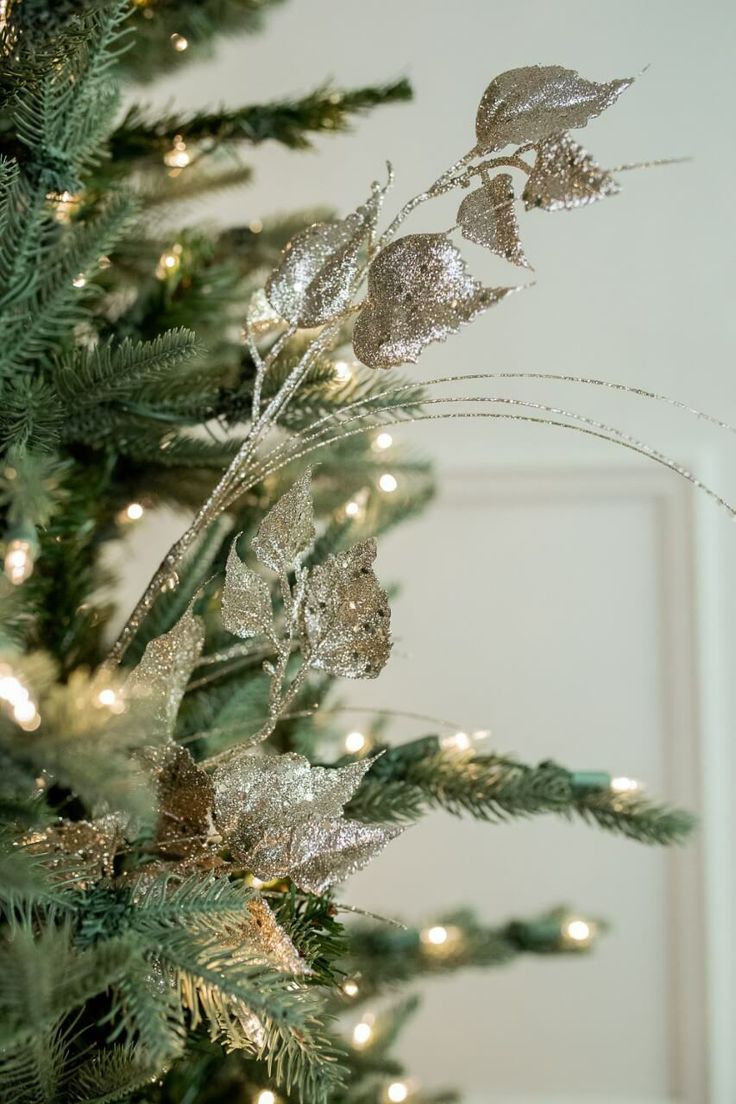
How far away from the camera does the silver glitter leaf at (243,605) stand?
1.21ft

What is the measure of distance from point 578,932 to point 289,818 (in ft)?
1.41

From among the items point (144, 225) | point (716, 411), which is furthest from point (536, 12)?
point (144, 225)

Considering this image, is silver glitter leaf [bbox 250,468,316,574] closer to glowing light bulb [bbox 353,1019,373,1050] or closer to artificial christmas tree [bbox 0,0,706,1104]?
artificial christmas tree [bbox 0,0,706,1104]

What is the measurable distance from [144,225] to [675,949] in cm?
88

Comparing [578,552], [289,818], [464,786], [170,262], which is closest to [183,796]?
[289,818]

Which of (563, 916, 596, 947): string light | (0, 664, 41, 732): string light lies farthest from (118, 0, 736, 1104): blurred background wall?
(0, 664, 41, 732): string light

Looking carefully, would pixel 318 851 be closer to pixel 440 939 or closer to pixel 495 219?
pixel 495 219

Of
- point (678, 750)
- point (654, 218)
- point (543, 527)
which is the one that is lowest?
point (678, 750)

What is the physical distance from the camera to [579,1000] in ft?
3.46

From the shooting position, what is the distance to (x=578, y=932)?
0.69m

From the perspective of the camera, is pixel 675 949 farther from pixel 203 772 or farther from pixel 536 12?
pixel 536 12

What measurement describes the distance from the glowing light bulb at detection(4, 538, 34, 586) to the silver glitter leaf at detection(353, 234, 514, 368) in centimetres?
14

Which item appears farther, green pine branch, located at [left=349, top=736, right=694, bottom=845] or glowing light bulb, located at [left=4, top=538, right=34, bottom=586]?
green pine branch, located at [left=349, top=736, right=694, bottom=845]

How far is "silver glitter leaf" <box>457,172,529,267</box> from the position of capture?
0.35m
